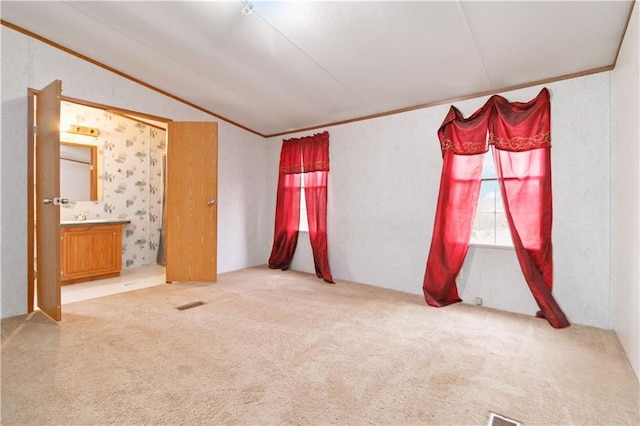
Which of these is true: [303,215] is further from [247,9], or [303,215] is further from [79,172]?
[79,172]

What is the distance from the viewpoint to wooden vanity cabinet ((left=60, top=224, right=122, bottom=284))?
383cm

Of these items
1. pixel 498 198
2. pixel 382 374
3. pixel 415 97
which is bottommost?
pixel 382 374

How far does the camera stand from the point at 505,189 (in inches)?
113

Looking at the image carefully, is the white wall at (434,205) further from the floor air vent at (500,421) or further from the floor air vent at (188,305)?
the floor air vent at (188,305)

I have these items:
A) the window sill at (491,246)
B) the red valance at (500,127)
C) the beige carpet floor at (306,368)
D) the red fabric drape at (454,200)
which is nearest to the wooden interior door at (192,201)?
the beige carpet floor at (306,368)

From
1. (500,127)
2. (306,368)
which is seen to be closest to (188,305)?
(306,368)

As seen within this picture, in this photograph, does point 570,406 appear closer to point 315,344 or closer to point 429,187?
point 315,344

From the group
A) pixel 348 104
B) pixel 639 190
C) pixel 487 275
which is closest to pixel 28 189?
pixel 348 104

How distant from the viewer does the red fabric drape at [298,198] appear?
4.32m

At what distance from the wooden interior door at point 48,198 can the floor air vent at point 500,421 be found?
126 inches

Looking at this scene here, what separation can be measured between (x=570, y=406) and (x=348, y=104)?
10.7ft

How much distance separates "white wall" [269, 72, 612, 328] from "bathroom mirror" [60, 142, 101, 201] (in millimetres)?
2647

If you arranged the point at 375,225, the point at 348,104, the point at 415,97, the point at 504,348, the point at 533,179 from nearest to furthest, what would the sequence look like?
the point at 504,348
the point at 533,179
the point at 415,97
the point at 348,104
the point at 375,225

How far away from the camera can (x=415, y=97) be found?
10.9 feet
